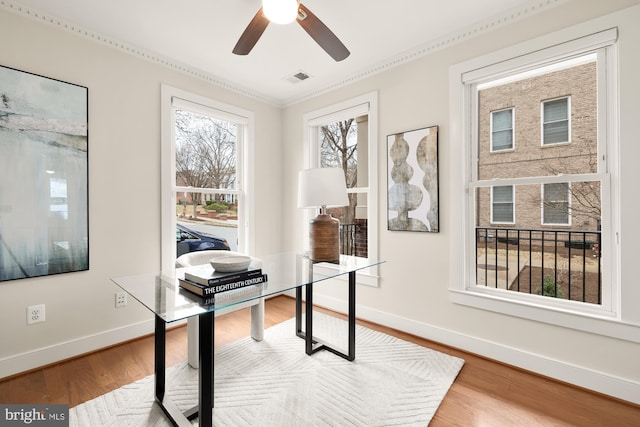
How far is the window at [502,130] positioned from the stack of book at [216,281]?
6.76ft

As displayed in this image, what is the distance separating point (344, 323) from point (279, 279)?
4.98 ft

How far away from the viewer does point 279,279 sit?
1.71 metres

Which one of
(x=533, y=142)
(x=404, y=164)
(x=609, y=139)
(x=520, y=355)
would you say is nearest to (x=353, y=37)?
(x=404, y=164)

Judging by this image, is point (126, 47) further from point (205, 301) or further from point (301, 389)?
point (301, 389)

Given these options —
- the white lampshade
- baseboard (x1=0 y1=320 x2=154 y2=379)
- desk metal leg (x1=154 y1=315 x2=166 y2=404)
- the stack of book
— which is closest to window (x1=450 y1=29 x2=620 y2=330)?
the white lampshade

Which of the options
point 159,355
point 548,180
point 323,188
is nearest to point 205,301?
point 159,355

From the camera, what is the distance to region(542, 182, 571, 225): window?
6.79 feet

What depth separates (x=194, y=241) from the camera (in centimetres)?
307

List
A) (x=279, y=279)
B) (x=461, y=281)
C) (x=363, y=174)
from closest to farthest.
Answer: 1. (x=279, y=279)
2. (x=461, y=281)
3. (x=363, y=174)

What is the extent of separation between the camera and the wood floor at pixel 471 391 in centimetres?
166

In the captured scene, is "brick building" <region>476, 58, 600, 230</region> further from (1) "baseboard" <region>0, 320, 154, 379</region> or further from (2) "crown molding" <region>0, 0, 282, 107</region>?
(1) "baseboard" <region>0, 320, 154, 379</region>

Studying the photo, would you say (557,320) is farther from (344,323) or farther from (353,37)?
(353,37)

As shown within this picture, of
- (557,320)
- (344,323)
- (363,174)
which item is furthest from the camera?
(363,174)

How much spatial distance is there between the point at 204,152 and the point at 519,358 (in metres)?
3.34
